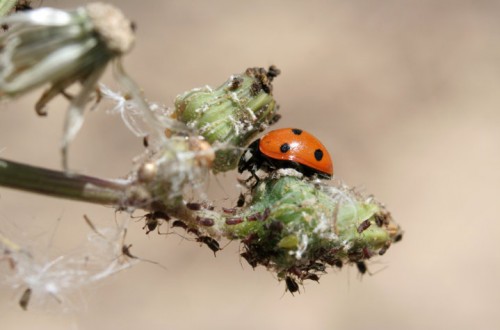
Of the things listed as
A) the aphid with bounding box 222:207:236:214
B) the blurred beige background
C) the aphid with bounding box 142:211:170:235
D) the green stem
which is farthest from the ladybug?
the blurred beige background

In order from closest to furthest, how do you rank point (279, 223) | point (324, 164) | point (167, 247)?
point (279, 223) < point (324, 164) < point (167, 247)

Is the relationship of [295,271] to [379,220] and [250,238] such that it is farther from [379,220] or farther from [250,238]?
[379,220]

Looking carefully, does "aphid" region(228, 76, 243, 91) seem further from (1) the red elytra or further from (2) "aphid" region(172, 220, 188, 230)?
(2) "aphid" region(172, 220, 188, 230)

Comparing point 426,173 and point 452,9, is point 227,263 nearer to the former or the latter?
point 426,173

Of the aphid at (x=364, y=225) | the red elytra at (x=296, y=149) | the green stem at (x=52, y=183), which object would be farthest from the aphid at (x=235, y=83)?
the green stem at (x=52, y=183)

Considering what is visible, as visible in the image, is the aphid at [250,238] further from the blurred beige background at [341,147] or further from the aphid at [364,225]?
the blurred beige background at [341,147]

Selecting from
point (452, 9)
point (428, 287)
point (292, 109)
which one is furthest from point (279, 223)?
point (452, 9)

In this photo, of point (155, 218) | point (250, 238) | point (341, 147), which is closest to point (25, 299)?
point (155, 218)
